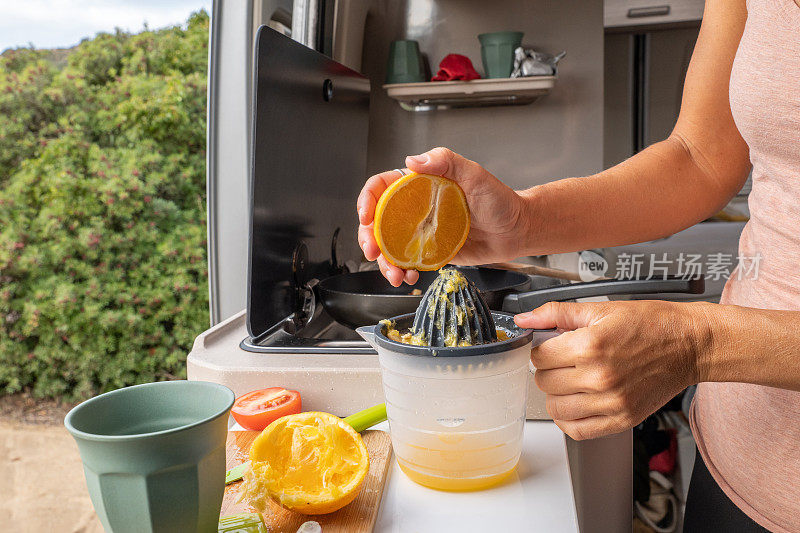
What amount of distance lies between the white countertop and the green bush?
3.28 m

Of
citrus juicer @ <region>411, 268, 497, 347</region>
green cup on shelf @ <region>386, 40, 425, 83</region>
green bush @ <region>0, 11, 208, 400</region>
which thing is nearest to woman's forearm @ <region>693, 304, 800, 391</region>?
citrus juicer @ <region>411, 268, 497, 347</region>

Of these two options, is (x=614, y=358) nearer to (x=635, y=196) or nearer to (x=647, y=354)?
(x=647, y=354)

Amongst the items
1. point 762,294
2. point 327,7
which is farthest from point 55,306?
point 762,294

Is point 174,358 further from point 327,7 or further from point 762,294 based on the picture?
point 762,294

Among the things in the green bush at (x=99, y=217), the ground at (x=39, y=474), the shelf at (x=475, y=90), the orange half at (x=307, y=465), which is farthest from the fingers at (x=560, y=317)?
the green bush at (x=99, y=217)

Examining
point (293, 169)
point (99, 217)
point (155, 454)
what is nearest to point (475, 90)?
point (293, 169)

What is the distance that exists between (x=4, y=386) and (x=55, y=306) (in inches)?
28.5

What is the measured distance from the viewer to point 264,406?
2.59 ft

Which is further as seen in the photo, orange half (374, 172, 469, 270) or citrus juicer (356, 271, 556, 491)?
orange half (374, 172, 469, 270)

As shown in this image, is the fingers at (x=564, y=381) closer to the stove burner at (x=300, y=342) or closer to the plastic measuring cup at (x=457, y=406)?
the plastic measuring cup at (x=457, y=406)

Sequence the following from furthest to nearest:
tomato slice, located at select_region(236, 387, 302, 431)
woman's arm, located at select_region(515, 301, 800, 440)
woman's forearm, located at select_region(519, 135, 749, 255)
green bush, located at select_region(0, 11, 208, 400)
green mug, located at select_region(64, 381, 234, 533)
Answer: green bush, located at select_region(0, 11, 208, 400), woman's forearm, located at select_region(519, 135, 749, 255), tomato slice, located at select_region(236, 387, 302, 431), woman's arm, located at select_region(515, 301, 800, 440), green mug, located at select_region(64, 381, 234, 533)

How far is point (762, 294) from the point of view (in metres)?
0.75

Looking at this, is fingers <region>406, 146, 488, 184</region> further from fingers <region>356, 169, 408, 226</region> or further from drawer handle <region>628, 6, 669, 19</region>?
drawer handle <region>628, 6, 669, 19</region>

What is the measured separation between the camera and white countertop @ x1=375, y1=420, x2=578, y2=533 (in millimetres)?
584
